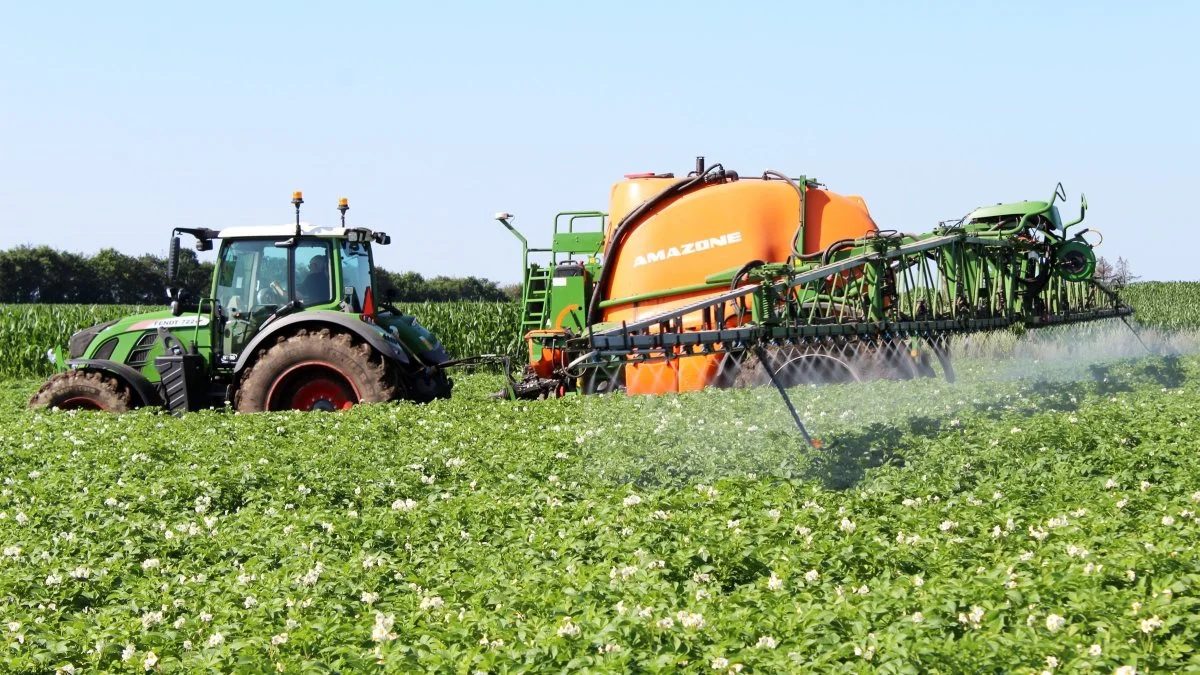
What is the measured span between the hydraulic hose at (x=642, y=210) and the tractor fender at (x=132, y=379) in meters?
4.77

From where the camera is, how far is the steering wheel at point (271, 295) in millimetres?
12242

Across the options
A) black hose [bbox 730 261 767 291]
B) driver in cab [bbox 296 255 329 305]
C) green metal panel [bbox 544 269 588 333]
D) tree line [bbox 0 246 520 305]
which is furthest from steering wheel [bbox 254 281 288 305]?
tree line [bbox 0 246 520 305]

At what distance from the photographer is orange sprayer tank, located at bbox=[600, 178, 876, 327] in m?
12.4

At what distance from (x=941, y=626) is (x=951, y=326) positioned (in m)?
7.72

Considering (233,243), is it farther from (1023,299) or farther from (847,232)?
(1023,299)

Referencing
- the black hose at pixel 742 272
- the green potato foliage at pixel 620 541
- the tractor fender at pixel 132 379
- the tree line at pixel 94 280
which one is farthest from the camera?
the tree line at pixel 94 280

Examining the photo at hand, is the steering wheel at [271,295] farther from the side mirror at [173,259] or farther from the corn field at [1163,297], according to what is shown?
the corn field at [1163,297]

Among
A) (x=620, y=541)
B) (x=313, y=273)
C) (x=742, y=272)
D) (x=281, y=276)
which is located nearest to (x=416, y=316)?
(x=281, y=276)

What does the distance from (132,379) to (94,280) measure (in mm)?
45098

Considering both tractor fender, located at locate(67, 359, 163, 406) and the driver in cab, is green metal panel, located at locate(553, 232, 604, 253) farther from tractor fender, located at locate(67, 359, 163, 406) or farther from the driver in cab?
tractor fender, located at locate(67, 359, 163, 406)

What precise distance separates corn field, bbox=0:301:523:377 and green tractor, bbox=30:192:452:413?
11.8 metres

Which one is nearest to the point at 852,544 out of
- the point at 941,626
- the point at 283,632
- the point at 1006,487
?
the point at 941,626

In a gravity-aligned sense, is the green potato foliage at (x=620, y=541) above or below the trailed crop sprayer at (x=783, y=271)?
below

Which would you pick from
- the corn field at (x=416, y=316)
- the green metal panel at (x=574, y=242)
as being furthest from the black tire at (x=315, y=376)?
the corn field at (x=416, y=316)
